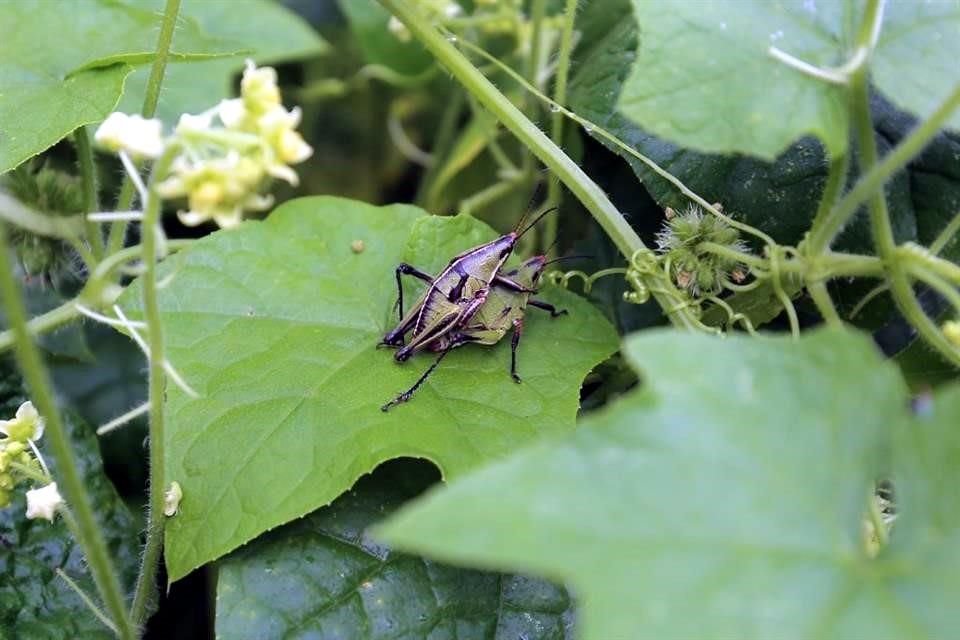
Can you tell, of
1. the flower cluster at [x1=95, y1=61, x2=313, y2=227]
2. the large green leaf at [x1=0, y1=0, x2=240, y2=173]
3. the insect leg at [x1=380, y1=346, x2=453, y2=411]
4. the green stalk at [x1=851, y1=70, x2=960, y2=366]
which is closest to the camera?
the flower cluster at [x1=95, y1=61, x2=313, y2=227]

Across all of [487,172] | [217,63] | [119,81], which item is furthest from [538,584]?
[217,63]

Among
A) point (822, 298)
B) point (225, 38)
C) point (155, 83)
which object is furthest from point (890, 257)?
point (225, 38)

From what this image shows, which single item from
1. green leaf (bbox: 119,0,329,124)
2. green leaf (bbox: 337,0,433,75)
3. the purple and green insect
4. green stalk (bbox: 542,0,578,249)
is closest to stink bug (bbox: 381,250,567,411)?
the purple and green insect

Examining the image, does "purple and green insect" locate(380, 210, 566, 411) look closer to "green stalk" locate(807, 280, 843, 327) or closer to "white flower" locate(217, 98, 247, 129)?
"green stalk" locate(807, 280, 843, 327)

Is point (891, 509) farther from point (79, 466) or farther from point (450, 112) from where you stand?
point (450, 112)

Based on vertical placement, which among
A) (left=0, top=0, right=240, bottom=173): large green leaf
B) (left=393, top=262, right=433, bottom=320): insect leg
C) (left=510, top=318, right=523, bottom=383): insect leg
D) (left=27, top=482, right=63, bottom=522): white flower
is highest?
(left=0, top=0, right=240, bottom=173): large green leaf

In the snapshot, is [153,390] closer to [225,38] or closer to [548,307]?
[548,307]

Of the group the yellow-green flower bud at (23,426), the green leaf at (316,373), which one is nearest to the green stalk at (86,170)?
the green leaf at (316,373)
